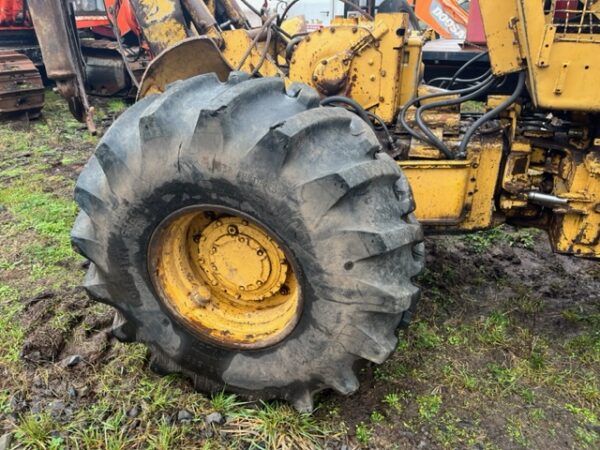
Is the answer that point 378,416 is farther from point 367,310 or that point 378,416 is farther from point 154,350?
point 154,350

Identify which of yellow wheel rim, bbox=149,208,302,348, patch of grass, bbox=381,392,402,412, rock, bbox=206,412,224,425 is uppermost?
yellow wheel rim, bbox=149,208,302,348

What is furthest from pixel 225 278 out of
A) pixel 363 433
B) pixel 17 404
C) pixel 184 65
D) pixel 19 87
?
pixel 19 87

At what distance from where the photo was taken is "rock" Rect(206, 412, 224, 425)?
2.32 m

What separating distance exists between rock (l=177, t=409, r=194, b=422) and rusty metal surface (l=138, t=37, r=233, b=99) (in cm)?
221

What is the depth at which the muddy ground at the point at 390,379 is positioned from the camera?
2275 millimetres

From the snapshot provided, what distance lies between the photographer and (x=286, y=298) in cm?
238

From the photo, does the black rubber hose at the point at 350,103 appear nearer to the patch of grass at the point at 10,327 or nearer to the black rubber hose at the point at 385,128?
the black rubber hose at the point at 385,128

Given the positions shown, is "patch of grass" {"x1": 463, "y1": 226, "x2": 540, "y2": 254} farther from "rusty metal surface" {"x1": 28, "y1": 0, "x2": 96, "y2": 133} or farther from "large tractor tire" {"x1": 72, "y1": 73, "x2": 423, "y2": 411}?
"rusty metal surface" {"x1": 28, "y1": 0, "x2": 96, "y2": 133}

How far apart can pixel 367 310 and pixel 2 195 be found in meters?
4.22

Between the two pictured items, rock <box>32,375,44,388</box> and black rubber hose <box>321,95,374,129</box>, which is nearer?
rock <box>32,375,44,388</box>

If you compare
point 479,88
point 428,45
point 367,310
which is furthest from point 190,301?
point 428,45

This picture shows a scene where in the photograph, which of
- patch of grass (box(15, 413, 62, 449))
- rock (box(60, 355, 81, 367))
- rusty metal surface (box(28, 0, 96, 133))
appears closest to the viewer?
patch of grass (box(15, 413, 62, 449))

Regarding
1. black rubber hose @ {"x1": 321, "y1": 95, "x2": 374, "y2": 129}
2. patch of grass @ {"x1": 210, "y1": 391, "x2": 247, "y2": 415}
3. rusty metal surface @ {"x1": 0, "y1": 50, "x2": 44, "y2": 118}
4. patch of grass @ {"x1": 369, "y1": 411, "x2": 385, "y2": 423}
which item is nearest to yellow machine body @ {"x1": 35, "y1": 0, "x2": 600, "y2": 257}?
black rubber hose @ {"x1": 321, "y1": 95, "x2": 374, "y2": 129}

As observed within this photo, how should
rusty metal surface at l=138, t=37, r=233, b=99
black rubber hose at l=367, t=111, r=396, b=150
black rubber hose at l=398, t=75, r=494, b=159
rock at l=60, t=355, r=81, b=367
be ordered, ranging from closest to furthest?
rock at l=60, t=355, r=81, b=367
black rubber hose at l=398, t=75, r=494, b=159
black rubber hose at l=367, t=111, r=396, b=150
rusty metal surface at l=138, t=37, r=233, b=99
